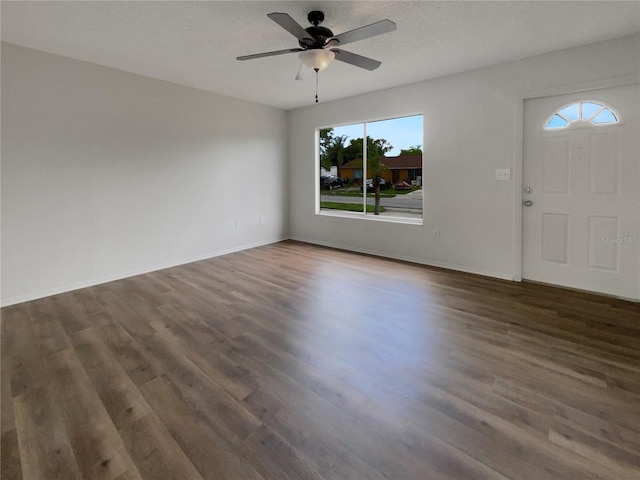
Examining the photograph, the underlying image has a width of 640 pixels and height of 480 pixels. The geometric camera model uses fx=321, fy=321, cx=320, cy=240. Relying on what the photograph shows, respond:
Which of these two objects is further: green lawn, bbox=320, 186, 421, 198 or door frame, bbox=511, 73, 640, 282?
green lawn, bbox=320, 186, 421, 198

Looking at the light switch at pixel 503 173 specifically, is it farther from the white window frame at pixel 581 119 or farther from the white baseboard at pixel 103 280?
the white baseboard at pixel 103 280

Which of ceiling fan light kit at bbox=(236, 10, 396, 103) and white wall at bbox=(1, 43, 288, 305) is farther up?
ceiling fan light kit at bbox=(236, 10, 396, 103)

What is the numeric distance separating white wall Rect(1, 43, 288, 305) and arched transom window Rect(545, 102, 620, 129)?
427 centimetres

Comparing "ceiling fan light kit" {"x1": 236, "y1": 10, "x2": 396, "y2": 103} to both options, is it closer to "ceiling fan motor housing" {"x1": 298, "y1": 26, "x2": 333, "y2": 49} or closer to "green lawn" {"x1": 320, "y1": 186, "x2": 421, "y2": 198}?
"ceiling fan motor housing" {"x1": 298, "y1": 26, "x2": 333, "y2": 49}

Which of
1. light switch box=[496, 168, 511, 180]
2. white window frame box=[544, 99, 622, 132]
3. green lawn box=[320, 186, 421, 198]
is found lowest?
green lawn box=[320, 186, 421, 198]

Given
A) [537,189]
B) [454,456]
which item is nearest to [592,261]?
[537,189]

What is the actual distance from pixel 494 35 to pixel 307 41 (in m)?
1.79

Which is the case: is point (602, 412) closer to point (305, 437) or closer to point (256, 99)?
point (305, 437)

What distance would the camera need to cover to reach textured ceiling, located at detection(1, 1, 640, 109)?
2.49 metres

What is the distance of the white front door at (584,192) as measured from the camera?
312cm

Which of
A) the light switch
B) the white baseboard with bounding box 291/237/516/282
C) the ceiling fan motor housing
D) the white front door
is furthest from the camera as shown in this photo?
the white baseboard with bounding box 291/237/516/282

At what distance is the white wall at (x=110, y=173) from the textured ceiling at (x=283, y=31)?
381 mm

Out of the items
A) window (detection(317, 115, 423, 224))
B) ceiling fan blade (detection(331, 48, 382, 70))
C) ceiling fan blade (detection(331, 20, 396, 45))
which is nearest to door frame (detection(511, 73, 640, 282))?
window (detection(317, 115, 423, 224))

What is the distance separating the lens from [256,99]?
5.26m
